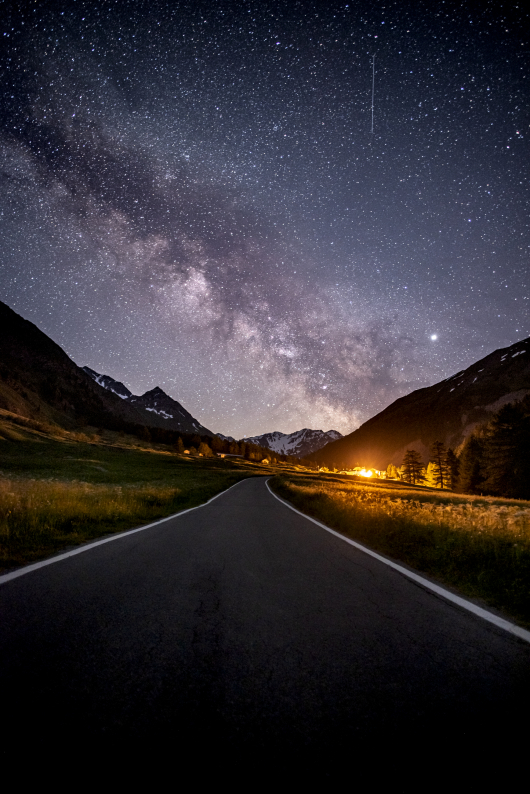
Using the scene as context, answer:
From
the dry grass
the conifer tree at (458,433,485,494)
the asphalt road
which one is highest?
the conifer tree at (458,433,485,494)

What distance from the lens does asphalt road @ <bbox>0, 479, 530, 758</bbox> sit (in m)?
1.91

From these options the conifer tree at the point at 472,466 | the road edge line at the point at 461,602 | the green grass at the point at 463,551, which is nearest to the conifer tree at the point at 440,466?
the conifer tree at the point at 472,466

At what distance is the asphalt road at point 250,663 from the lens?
1.91 metres

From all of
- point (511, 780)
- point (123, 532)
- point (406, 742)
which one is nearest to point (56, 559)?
point (123, 532)

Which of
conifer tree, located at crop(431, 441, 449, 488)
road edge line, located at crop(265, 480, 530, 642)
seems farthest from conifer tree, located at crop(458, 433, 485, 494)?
road edge line, located at crop(265, 480, 530, 642)

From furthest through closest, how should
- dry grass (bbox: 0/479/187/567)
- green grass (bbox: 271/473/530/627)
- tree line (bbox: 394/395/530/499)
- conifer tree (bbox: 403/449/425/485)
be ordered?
conifer tree (bbox: 403/449/425/485), tree line (bbox: 394/395/530/499), dry grass (bbox: 0/479/187/567), green grass (bbox: 271/473/530/627)

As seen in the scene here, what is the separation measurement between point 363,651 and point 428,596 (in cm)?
203

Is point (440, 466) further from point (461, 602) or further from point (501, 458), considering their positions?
point (461, 602)

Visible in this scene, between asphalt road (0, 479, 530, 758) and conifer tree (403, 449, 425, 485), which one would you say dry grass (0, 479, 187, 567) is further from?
conifer tree (403, 449, 425, 485)

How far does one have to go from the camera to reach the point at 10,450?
174ft

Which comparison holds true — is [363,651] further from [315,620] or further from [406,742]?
[406,742]

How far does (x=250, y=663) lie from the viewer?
8.80 feet

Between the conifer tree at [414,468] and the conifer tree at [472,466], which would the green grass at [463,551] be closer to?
the conifer tree at [472,466]

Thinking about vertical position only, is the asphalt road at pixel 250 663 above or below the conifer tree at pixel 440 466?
below
